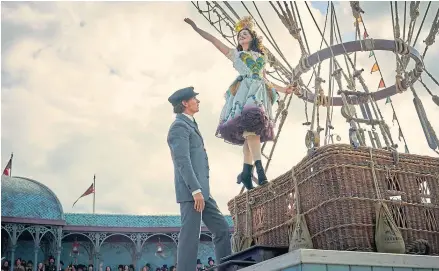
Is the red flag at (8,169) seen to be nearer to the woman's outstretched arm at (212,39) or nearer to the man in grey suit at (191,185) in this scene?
the woman's outstretched arm at (212,39)

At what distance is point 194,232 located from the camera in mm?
4492

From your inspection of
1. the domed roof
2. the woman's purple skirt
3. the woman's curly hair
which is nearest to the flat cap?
the woman's purple skirt

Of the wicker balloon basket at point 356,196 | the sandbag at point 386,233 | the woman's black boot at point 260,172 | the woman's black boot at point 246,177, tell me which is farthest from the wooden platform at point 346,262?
the woman's black boot at point 246,177

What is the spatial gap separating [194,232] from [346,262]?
1.66 metres

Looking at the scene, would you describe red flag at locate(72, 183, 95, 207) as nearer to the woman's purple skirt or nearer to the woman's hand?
the woman's hand

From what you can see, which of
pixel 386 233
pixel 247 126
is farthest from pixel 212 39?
pixel 386 233

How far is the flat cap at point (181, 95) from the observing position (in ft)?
16.4

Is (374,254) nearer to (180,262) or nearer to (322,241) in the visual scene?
(322,241)

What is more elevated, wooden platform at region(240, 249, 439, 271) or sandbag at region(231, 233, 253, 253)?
sandbag at region(231, 233, 253, 253)

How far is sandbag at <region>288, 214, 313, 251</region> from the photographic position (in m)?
3.78

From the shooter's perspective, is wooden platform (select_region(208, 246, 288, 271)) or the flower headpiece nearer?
wooden platform (select_region(208, 246, 288, 271))

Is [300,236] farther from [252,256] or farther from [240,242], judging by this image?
[240,242]

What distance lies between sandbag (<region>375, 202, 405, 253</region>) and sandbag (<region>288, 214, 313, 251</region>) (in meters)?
0.49

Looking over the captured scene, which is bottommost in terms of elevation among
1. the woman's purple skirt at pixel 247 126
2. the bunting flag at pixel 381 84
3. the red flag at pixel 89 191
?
the woman's purple skirt at pixel 247 126
